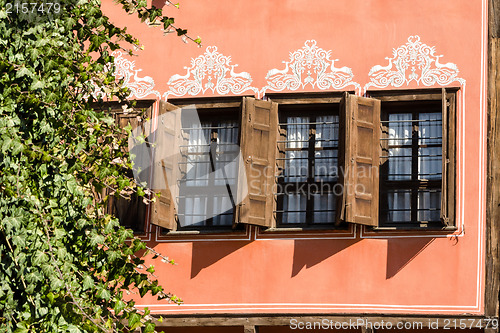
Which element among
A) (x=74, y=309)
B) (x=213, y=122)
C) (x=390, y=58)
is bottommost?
(x=74, y=309)

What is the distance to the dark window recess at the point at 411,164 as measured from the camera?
10.5m

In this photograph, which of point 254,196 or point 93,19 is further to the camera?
point 254,196

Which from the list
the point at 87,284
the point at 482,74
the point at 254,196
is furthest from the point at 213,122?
the point at 87,284

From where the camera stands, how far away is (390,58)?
1084 centimetres

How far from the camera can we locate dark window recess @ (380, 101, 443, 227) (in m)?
10.5

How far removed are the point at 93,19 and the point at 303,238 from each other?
3275 millimetres

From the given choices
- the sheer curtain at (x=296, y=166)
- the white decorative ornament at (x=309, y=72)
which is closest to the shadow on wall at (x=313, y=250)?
the sheer curtain at (x=296, y=166)

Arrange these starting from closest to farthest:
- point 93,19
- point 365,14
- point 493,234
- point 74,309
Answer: point 74,309 < point 93,19 < point 493,234 < point 365,14

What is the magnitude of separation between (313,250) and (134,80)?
8.68 feet

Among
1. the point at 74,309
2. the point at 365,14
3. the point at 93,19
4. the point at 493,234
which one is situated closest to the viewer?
the point at 74,309

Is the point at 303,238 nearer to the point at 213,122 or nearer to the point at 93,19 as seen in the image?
the point at 213,122

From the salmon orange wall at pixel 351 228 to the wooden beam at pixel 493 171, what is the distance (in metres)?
0.07

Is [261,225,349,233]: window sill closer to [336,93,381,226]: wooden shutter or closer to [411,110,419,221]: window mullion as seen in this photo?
[336,93,381,226]: wooden shutter

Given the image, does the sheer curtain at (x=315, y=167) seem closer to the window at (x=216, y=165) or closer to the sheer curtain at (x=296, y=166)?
the sheer curtain at (x=296, y=166)
